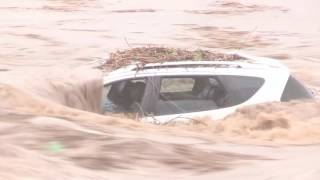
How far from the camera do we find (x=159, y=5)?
31562 mm

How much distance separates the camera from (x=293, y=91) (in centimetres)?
845

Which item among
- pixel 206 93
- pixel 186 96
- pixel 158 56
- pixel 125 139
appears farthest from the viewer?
pixel 158 56

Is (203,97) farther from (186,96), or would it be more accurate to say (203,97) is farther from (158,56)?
(158,56)

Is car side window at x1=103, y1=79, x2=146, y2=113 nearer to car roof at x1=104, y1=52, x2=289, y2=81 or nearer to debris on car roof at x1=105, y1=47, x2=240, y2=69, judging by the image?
car roof at x1=104, y1=52, x2=289, y2=81

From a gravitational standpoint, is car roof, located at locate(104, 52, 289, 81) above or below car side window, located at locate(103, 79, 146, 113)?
above

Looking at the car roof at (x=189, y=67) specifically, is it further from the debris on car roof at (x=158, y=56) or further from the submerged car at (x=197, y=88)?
the debris on car roof at (x=158, y=56)

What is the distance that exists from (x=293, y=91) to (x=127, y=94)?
1.70 m

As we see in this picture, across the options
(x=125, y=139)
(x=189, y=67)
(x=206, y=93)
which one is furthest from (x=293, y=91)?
(x=125, y=139)

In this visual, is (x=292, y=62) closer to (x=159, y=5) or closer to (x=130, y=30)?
(x=130, y=30)

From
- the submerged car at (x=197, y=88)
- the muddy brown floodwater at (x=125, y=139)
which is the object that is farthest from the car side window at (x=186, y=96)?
the muddy brown floodwater at (x=125, y=139)

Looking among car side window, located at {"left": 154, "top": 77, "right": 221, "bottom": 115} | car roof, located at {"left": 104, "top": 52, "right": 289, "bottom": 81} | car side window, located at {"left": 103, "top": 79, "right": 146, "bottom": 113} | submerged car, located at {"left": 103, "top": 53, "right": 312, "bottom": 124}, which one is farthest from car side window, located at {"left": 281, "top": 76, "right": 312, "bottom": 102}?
car side window, located at {"left": 103, "top": 79, "right": 146, "bottom": 113}

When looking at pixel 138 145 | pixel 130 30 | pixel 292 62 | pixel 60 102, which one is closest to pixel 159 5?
pixel 130 30

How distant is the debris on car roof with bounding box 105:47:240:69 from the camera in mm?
9094

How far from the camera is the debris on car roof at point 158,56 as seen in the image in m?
9.09
